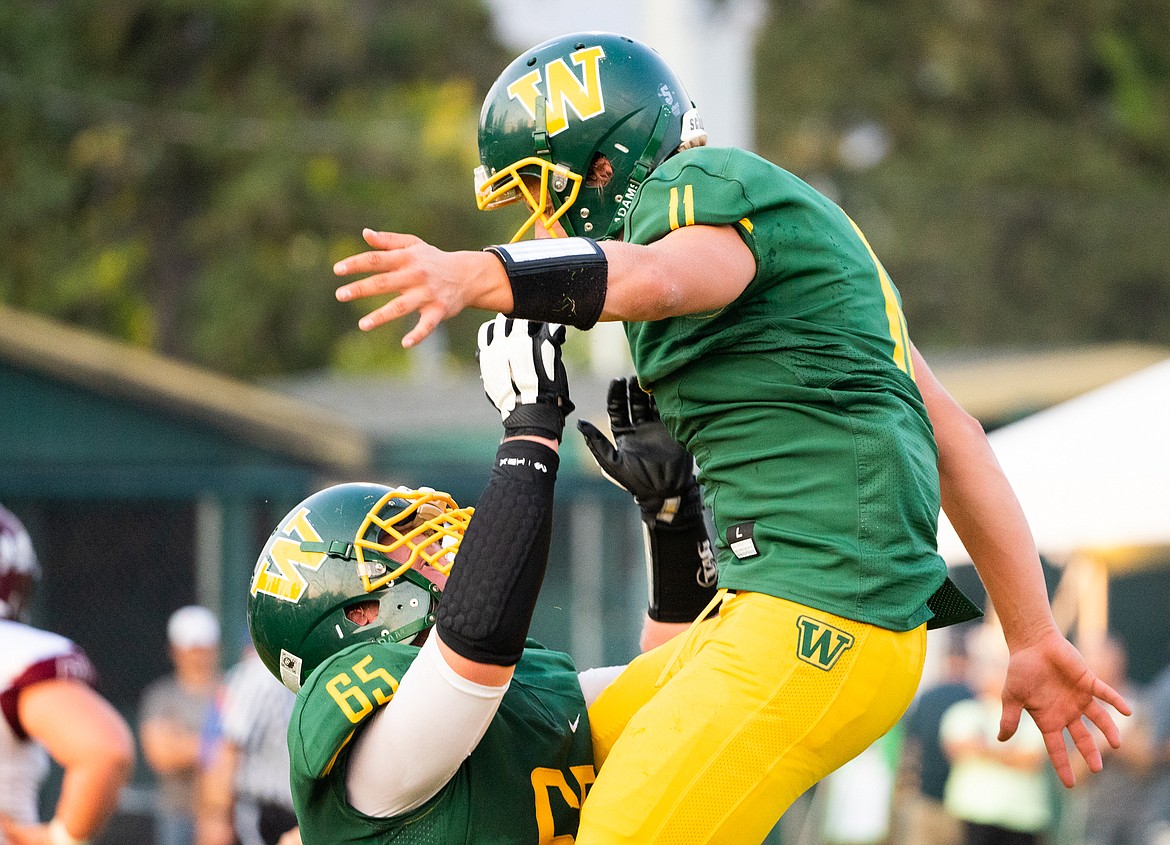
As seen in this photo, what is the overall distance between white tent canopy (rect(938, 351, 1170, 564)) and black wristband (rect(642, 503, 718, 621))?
242 inches

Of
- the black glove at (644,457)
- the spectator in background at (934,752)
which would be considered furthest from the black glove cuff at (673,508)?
the spectator in background at (934,752)

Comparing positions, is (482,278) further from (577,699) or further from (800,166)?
(800,166)

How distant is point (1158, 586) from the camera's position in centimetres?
1769


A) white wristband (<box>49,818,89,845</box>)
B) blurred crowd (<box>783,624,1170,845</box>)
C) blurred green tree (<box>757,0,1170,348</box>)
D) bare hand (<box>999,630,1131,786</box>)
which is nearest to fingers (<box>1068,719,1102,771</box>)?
bare hand (<box>999,630,1131,786</box>)

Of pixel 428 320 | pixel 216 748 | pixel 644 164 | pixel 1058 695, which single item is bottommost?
pixel 216 748

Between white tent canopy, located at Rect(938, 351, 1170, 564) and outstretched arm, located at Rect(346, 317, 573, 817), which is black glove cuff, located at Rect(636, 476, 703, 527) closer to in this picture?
outstretched arm, located at Rect(346, 317, 573, 817)

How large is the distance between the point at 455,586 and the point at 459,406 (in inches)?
609

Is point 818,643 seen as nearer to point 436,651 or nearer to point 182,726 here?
point 436,651

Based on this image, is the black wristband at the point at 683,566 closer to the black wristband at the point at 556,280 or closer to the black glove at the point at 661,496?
the black glove at the point at 661,496

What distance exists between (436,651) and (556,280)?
0.63m

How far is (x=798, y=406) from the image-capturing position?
2.72m

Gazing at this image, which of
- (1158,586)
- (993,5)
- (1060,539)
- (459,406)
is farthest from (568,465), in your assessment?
(993,5)

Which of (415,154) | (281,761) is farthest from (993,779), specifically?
(415,154)

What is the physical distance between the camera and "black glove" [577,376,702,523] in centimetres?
323
